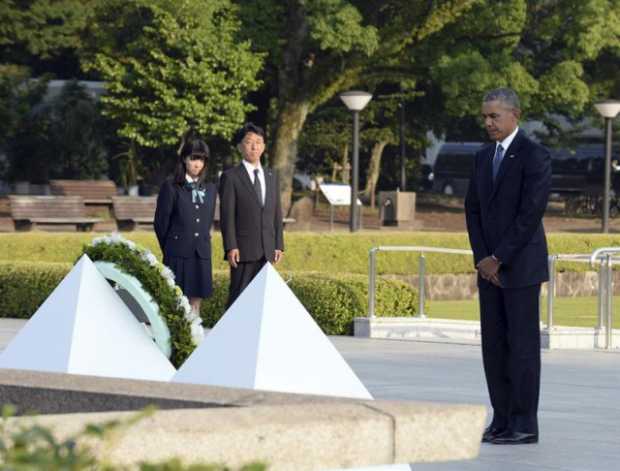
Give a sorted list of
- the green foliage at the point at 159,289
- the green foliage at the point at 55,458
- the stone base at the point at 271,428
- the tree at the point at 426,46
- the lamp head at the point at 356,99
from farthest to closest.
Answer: the tree at the point at 426,46 → the lamp head at the point at 356,99 → the green foliage at the point at 159,289 → the stone base at the point at 271,428 → the green foliage at the point at 55,458

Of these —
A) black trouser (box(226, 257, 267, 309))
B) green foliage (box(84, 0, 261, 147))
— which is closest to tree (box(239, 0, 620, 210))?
green foliage (box(84, 0, 261, 147))

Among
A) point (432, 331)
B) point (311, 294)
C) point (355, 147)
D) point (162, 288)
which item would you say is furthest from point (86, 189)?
point (162, 288)

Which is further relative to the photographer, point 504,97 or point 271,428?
point 504,97

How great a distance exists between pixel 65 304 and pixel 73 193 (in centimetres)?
2784

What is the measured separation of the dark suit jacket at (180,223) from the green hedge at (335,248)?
8.44 metres

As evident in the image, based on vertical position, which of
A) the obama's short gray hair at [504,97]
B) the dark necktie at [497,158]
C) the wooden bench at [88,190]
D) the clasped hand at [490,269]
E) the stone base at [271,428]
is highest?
the obama's short gray hair at [504,97]

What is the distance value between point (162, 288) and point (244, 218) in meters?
2.33

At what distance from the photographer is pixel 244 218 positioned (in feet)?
38.1

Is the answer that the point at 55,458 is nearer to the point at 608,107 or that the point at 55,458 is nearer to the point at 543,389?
the point at 543,389

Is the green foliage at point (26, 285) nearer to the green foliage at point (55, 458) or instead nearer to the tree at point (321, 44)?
the green foliage at point (55, 458)

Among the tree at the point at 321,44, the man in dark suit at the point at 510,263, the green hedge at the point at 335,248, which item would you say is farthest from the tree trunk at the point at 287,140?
the man in dark suit at the point at 510,263

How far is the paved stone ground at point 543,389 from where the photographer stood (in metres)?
7.53

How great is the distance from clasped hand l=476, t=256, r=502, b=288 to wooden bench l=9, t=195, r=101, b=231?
2174cm

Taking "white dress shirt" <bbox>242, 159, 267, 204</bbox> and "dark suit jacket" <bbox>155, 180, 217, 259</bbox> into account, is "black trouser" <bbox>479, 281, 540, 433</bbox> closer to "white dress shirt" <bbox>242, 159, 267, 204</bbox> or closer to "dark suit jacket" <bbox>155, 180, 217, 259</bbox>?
"white dress shirt" <bbox>242, 159, 267, 204</bbox>
